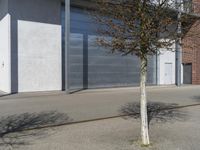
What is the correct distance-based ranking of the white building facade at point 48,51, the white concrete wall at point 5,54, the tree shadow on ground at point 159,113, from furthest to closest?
the white building facade at point 48,51, the white concrete wall at point 5,54, the tree shadow on ground at point 159,113

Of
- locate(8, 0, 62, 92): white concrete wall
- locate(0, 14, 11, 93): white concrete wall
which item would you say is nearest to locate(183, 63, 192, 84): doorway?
locate(8, 0, 62, 92): white concrete wall

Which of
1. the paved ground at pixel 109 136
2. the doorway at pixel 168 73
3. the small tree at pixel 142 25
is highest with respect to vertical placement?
the small tree at pixel 142 25

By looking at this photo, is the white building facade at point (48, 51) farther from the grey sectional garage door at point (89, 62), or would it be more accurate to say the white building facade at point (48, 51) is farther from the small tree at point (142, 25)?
the small tree at point (142, 25)

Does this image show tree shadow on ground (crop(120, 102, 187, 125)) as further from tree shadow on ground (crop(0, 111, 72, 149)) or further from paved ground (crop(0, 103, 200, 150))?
tree shadow on ground (crop(0, 111, 72, 149))

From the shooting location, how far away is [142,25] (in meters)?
7.78

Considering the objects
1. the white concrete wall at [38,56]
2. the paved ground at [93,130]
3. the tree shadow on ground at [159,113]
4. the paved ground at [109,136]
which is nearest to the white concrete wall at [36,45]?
the white concrete wall at [38,56]

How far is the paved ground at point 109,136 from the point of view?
7887 mm

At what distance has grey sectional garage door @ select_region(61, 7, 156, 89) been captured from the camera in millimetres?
26656

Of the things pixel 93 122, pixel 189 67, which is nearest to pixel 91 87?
pixel 189 67

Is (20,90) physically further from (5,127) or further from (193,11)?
(193,11)

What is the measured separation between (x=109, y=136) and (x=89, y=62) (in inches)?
746

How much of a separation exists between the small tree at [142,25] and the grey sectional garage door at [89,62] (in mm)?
17250

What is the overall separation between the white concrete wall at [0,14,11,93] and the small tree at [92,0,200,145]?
51.0 ft

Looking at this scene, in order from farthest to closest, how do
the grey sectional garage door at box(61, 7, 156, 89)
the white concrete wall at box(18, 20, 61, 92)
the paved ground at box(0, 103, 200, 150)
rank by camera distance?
the grey sectional garage door at box(61, 7, 156, 89) → the white concrete wall at box(18, 20, 61, 92) → the paved ground at box(0, 103, 200, 150)
